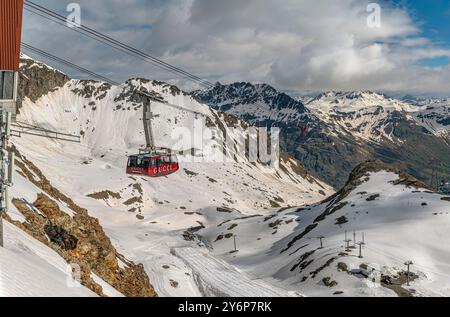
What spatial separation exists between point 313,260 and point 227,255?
30.2 m

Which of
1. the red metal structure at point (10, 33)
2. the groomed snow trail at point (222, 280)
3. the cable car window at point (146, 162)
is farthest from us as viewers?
the groomed snow trail at point (222, 280)

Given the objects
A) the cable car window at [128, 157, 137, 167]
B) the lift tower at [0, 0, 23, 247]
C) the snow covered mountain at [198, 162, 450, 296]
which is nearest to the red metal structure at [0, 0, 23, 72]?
the lift tower at [0, 0, 23, 247]

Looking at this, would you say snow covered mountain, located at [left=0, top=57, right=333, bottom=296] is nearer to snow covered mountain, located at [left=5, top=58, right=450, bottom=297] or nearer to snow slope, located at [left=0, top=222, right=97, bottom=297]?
snow covered mountain, located at [left=5, top=58, right=450, bottom=297]

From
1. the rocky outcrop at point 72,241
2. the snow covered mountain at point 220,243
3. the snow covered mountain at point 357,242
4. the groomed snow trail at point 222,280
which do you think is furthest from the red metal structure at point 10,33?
the snow covered mountain at point 357,242

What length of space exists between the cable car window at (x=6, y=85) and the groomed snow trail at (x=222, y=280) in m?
43.2

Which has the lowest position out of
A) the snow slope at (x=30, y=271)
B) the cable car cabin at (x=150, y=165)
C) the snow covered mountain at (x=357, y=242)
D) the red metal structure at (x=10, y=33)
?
the snow covered mountain at (x=357, y=242)

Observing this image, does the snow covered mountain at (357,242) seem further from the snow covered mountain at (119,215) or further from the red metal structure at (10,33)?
the red metal structure at (10,33)

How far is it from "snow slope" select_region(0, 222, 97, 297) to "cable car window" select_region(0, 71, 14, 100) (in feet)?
28.2

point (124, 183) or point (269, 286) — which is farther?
point (124, 183)

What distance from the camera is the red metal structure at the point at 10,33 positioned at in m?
26.4

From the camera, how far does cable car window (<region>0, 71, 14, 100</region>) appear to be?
85.1 ft
